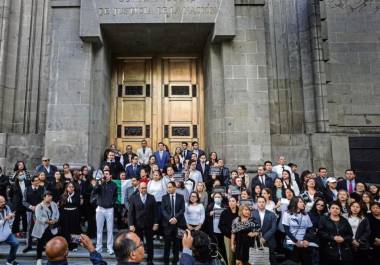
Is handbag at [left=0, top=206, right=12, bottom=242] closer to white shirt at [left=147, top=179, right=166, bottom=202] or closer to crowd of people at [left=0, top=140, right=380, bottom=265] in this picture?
crowd of people at [left=0, top=140, right=380, bottom=265]

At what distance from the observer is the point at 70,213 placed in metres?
9.15

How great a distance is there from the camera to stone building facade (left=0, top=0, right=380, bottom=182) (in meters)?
13.0

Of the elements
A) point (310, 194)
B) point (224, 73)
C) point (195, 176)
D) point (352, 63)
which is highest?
point (352, 63)

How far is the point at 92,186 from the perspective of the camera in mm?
10234

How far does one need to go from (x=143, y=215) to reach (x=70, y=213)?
2.02 m

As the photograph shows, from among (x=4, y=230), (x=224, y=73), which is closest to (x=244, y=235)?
(x=4, y=230)

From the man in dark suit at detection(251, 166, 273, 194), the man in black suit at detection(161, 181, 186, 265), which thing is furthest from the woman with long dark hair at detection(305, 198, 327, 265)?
the man in black suit at detection(161, 181, 186, 265)

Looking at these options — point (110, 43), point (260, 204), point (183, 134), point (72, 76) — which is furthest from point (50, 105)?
point (260, 204)

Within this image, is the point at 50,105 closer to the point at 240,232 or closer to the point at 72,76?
the point at 72,76

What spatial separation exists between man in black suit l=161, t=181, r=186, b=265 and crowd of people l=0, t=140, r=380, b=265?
0.02m

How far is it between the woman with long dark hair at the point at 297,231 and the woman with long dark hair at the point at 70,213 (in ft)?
17.0

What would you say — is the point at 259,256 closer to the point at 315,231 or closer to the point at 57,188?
the point at 315,231

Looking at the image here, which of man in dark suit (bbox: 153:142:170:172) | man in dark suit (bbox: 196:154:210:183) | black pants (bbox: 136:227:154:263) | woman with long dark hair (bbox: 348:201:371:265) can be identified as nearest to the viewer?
woman with long dark hair (bbox: 348:201:371:265)

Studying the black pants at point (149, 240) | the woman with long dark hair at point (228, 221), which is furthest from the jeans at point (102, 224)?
the woman with long dark hair at point (228, 221)
